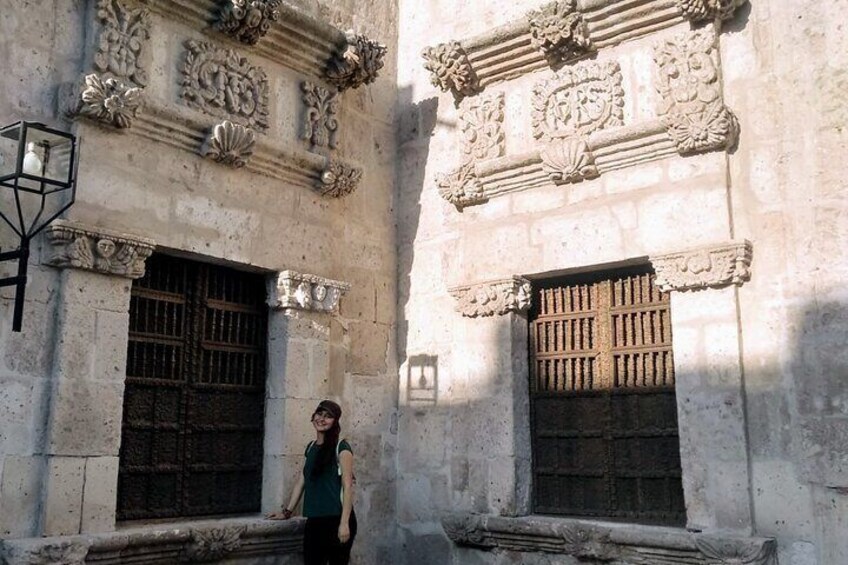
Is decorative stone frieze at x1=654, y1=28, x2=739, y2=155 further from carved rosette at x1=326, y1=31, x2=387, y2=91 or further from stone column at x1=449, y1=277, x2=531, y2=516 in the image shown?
carved rosette at x1=326, y1=31, x2=387, y2=91

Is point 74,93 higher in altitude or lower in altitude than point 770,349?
higher

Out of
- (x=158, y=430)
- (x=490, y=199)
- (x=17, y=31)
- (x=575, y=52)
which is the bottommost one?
(x=158, y=430)

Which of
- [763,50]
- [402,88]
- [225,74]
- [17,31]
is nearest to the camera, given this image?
[17,31]

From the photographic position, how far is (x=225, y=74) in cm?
466

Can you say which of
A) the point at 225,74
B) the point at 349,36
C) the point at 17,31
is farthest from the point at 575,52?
the point at 17,31

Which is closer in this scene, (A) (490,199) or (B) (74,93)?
(B) (74,93)

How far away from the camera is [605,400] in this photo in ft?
15.3

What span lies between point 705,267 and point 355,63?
2.38 m

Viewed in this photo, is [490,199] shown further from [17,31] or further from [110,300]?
[17,31]

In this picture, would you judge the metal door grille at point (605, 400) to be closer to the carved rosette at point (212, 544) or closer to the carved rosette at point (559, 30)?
the carved rosette at point (559, 30)

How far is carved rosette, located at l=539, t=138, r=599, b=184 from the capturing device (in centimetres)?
468

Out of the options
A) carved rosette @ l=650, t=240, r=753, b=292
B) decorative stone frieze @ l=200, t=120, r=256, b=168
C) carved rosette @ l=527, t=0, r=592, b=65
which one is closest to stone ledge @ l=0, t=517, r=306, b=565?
decorative stone frieze @ l=200, t=120, r=256, b=168

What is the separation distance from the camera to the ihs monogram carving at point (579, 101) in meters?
4.68

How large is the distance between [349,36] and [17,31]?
6.26 ft
